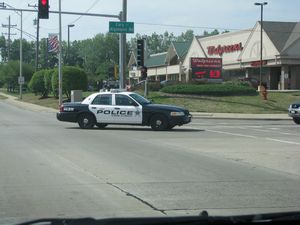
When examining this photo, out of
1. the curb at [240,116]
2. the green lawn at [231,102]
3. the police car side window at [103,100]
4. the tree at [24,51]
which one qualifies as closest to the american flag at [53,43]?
the green lawn at [231,102]

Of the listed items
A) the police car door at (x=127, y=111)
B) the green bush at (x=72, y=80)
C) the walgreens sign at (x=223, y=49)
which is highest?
the walgreens sign at (x=223, y=49)

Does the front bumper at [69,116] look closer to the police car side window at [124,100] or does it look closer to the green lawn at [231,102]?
the police car side window at [124,100]

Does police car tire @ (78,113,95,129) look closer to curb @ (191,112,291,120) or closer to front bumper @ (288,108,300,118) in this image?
front bumper @ (288,108,300,118)

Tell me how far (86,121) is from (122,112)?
1.56 meters

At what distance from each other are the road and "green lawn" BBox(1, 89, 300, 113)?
19.9 metres

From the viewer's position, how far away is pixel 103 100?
76.0 ft

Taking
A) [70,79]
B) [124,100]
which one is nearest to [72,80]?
[70,79]

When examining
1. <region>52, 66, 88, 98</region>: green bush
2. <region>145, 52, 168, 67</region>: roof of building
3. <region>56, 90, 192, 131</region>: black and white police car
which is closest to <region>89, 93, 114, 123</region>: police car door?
<region>56, 90, 192, 131</region>: black and white police car

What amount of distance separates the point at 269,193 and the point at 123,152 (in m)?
6.27

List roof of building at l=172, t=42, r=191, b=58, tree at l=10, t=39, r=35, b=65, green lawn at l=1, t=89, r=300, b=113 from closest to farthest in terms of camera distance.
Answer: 1. green lawn at l=1, t=89, r=300, b=113
2. roof of building at l=172, t=42, r=191, b=58
3. tree at l=10, t=39, r=35, b=65

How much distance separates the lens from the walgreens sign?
74238mm

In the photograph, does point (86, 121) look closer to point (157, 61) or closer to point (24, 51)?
point (157, 61)

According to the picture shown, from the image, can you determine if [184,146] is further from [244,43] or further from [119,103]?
[244,43]

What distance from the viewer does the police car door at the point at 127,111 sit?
22516mm
